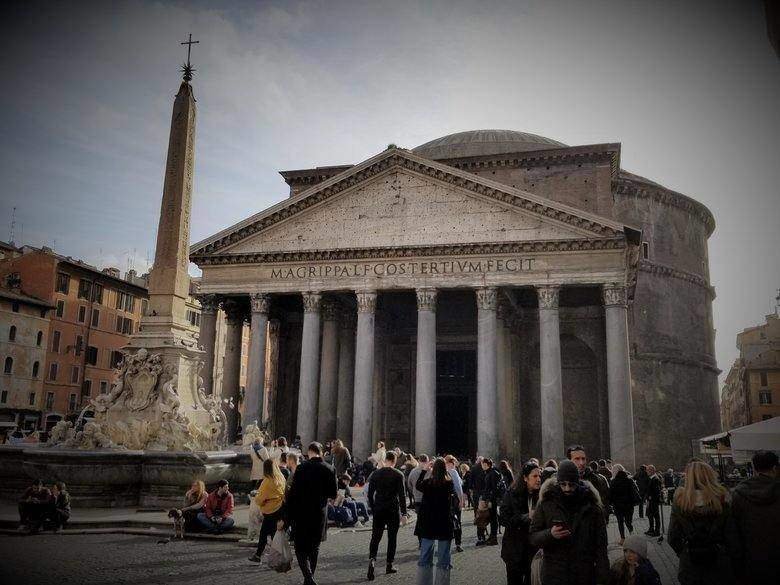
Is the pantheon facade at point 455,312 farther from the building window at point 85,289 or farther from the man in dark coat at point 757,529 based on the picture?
the man in dark coat at point 757,529

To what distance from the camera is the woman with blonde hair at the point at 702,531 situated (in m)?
3.75

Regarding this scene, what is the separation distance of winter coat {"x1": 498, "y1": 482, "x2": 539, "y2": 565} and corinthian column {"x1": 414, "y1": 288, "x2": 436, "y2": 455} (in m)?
15.5

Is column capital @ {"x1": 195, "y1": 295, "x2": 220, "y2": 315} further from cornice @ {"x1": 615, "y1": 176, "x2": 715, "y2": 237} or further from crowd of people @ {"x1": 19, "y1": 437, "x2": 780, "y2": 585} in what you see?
cornice @ {"x1": 615, "y1": 176, "x2": 715, "y2": 237}

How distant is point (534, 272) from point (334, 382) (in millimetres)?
8865

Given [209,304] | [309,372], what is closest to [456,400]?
[309,372]

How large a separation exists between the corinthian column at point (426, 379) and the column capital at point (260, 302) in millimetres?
5742

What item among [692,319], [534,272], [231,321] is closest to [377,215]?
[534,272]

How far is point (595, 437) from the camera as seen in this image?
25.7 m

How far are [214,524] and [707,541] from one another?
19.8 feet

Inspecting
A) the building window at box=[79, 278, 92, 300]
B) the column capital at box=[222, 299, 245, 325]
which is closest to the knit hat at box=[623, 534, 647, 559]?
the column capital at box=[222, 299, 245, 325]

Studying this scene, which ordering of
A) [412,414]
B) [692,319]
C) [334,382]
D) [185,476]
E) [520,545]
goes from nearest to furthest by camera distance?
[520,545] → [185,476] → [334,382] → [412,414] → [692,319]

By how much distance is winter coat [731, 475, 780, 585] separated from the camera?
366 centimetres

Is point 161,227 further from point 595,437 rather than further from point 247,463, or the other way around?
point 595,437

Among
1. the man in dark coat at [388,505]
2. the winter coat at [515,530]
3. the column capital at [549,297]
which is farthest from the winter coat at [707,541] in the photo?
the column capital at [549,297]
